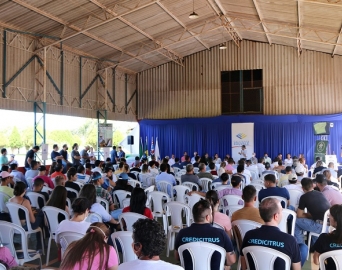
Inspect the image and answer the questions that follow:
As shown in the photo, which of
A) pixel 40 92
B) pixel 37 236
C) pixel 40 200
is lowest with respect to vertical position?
pixel 37 236

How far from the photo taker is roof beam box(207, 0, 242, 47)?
14675mm

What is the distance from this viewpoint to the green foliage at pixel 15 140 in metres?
32.3

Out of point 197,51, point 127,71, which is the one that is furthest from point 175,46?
point 127,71

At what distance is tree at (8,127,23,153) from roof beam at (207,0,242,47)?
2302 cm

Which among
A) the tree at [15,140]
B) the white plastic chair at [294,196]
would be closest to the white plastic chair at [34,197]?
the white plastic chair at [294,196]

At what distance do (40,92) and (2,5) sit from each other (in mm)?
3862

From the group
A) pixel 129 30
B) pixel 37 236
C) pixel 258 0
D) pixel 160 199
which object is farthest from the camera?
pixel 129 30

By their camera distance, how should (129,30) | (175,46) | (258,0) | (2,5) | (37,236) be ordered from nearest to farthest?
(37,236)
(2,5)
(258,0)
(129,30)
(175,46)

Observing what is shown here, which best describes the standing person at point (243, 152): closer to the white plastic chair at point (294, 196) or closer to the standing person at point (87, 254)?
the white plastic chair at point (294, 196)

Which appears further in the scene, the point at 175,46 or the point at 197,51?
the point at 197,51

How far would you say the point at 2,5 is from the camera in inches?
428

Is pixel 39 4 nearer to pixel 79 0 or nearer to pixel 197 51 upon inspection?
pixel 79 0

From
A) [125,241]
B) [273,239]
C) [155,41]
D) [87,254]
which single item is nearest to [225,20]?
[155,41]

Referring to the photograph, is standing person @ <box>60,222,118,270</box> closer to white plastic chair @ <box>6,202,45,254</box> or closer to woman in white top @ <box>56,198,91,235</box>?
woman in white top @ <box>56,198,91,235</box>
